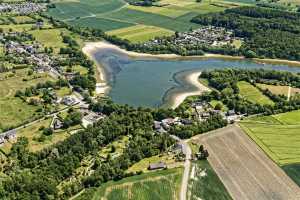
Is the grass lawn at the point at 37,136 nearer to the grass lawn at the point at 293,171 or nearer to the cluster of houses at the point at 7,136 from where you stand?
the cluster of houses at the point at 7,136

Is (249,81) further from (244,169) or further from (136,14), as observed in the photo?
(136,14)

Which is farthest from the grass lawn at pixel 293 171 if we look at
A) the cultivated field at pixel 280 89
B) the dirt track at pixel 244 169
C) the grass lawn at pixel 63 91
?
the grass lawn at pixel 63 91

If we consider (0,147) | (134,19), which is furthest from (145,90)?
(134,19)

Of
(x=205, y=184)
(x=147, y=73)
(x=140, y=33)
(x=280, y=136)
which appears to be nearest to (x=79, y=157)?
(x=205, y=184)

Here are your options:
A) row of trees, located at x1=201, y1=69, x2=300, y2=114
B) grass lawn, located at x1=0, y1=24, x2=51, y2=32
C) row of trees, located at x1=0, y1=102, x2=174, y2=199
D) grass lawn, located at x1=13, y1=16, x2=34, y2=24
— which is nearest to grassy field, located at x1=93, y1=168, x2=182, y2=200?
row of trees, located at x1=0, y1=102, x2=174, y2=199

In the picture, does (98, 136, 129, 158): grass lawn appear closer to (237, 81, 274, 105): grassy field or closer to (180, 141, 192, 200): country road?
(180, 141, 192, 200): country road

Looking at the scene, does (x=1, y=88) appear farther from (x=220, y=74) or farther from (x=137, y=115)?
(x=220, y=74)

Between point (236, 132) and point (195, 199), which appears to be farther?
point (236, 132)
